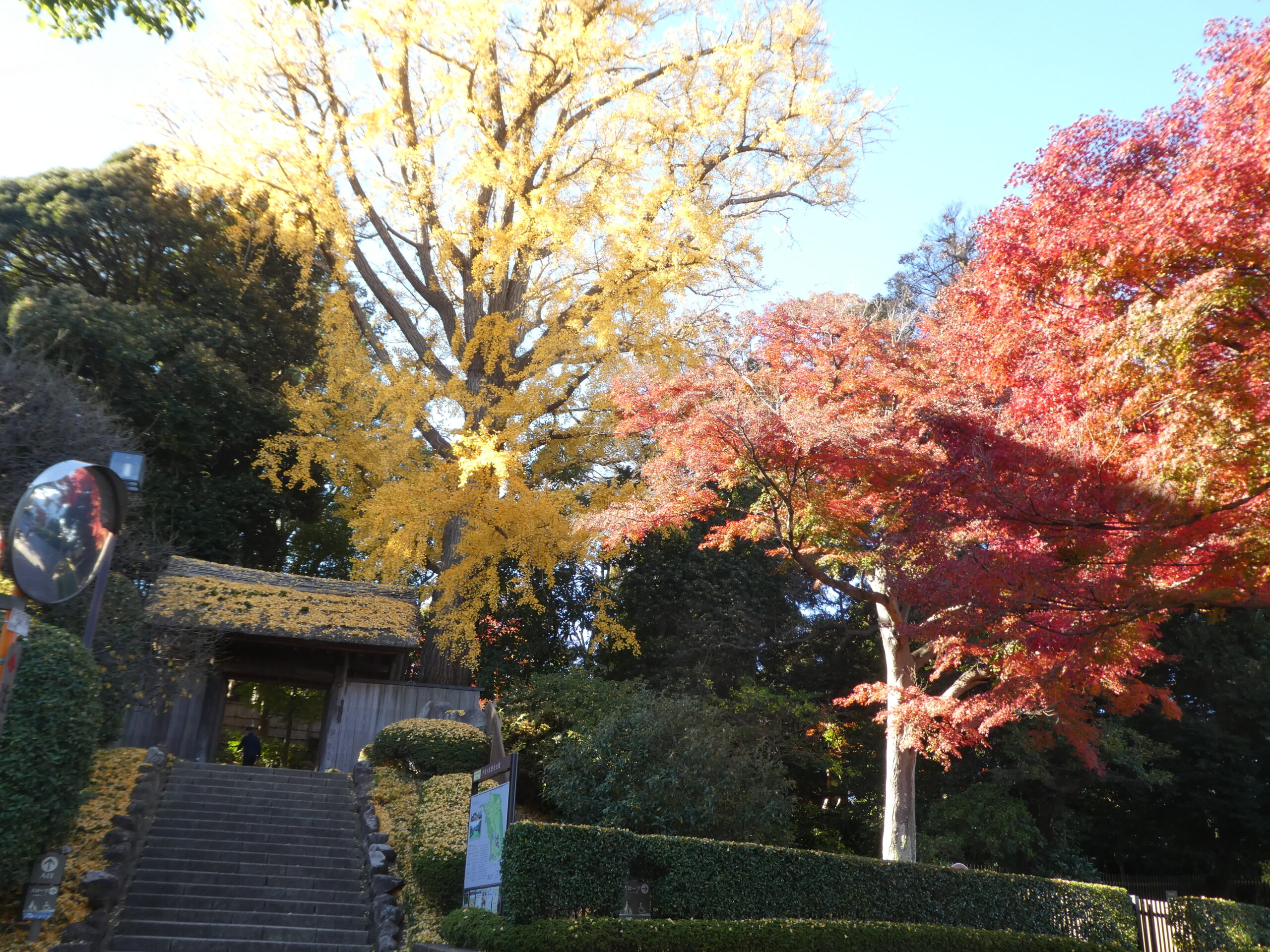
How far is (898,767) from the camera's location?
1288 cm

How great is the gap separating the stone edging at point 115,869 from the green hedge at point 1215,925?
1378cm

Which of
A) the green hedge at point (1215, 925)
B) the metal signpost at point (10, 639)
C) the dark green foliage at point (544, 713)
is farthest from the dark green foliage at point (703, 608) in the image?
the metal signpost at point (10, 639)

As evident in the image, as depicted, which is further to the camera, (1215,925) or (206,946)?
(1215,925)

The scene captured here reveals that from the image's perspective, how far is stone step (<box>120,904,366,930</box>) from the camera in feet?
30.4

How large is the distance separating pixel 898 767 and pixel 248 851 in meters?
8.96

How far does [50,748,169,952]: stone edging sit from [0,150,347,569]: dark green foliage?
26.9 ft

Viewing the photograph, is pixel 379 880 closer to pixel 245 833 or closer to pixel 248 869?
pixel 248 869

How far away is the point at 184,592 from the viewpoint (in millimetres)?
15047

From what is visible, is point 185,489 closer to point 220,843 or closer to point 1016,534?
point 220,843

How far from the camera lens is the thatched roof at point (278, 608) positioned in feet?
47.6

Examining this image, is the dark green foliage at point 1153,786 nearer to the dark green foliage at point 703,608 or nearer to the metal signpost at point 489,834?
the dark green foliage at point 703,608

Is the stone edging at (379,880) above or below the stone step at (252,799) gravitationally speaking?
below

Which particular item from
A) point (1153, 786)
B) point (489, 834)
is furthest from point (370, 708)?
point (1153, 786)

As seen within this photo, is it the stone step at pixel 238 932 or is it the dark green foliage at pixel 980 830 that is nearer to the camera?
the stone step at pixel 238 932
